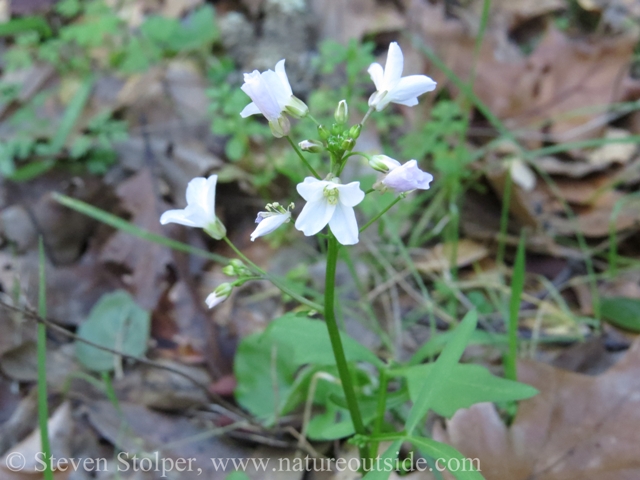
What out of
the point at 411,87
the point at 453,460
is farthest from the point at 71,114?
the point at 453,460

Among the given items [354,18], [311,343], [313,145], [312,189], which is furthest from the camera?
[354,18]

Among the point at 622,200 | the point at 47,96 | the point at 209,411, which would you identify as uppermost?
the point at 47,96

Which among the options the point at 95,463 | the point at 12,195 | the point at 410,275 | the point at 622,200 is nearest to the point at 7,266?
the point at 12,195

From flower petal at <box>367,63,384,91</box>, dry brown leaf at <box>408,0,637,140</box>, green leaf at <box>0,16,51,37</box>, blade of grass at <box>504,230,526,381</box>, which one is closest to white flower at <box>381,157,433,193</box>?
flower petal at <box>367,63,384,91</box>

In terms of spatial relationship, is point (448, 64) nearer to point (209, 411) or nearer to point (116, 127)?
point (116, 127)

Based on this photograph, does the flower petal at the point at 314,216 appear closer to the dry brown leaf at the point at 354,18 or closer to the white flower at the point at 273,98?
the white flower at the point at 273,98

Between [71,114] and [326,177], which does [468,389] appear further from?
[71,114]
